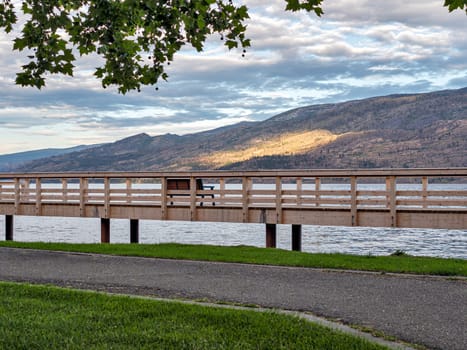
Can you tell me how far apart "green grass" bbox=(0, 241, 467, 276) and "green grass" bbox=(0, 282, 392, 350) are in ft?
18.0

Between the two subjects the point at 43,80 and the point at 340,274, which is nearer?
the point at 43,80

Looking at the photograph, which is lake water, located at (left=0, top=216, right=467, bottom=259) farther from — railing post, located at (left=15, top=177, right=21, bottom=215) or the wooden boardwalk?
A: railing post, located at (left=15, top=177, right=21, bottom=215)

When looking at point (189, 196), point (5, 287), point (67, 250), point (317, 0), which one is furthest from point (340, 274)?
point (189, 196)

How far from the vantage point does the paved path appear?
795cm

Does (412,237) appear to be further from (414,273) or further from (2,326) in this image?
(2,326)

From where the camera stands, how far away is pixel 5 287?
1038 centimetres

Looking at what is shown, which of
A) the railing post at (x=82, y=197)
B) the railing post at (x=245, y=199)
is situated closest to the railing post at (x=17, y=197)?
the railing post at (x=82, y=197)

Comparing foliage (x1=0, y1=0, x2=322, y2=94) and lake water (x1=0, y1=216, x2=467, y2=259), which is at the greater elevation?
foliage (x1=0, y1=0, x2=322, y2=94)

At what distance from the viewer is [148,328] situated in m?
7.33

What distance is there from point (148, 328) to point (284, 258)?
7.55 metres

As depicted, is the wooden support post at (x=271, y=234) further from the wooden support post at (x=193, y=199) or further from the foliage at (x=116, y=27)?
the foliage at (x=116, y=27)

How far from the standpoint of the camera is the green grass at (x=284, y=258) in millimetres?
12828

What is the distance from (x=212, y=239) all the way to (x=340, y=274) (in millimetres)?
30918

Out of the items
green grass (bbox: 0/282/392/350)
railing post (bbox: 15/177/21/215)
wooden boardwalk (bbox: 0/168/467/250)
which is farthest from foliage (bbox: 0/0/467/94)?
railing post (bbox: 15/177/21/215)
